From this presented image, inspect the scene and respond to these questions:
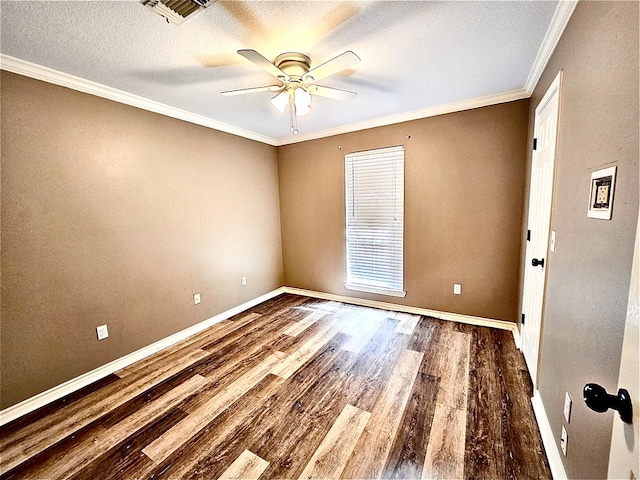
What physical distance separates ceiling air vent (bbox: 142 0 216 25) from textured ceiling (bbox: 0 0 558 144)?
12 cm

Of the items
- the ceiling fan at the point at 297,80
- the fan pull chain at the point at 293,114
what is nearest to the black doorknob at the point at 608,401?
the ceiling fan at the point at 297,80

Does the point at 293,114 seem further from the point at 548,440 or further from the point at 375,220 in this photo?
the point at 548,440

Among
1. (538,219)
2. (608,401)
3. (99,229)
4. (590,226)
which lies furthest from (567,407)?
(99,229)

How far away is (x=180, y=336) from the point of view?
2916 mm

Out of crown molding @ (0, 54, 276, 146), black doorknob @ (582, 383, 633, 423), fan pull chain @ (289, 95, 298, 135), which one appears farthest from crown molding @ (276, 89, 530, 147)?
black doorknob @ (582, 383, 633, 423)

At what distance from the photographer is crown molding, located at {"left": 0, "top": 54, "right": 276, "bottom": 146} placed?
1817 mm

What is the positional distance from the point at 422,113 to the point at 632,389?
3073 mm

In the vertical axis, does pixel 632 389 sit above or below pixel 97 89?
below

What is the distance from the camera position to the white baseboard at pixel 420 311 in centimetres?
286

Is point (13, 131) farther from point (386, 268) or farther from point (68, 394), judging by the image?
point (386, 268)

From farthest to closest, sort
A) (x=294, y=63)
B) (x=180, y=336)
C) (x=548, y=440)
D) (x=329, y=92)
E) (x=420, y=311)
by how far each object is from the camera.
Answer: (x=420, y=311) → (x=180, y=336) → (x=329, y=92) → (x=294, y=63) → (x=548, y=440)

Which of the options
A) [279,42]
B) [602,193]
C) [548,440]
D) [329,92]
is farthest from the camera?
[329,92]

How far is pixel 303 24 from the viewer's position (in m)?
1.57

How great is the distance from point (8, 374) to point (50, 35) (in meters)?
2.27
